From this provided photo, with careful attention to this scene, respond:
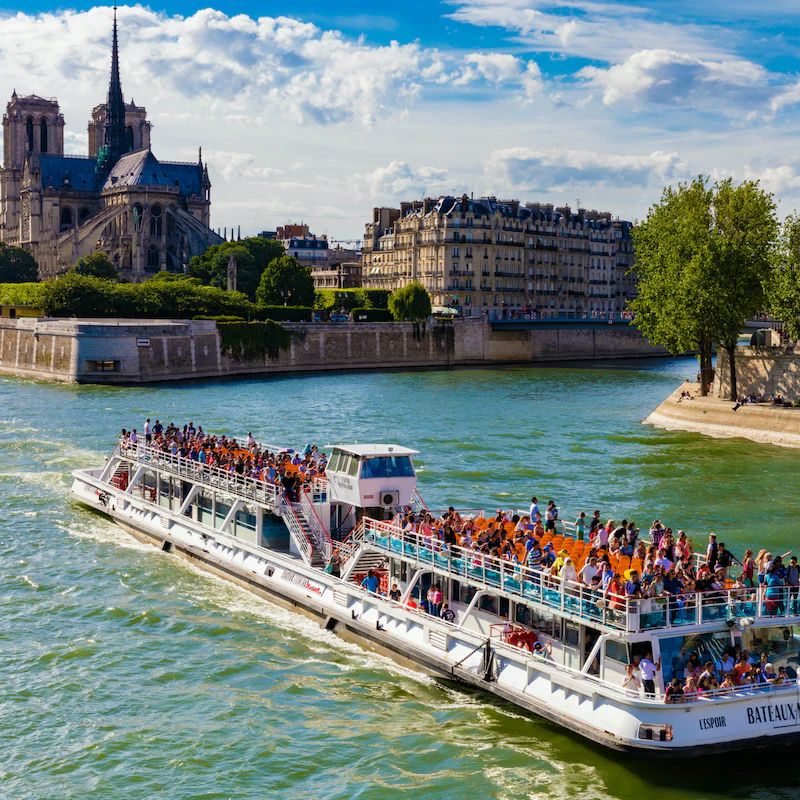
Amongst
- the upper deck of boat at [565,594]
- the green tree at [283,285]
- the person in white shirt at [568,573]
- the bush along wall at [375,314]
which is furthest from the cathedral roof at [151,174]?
the person in white shirt at [568,573]

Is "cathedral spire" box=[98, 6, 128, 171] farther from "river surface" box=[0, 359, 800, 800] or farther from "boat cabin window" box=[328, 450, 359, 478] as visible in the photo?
"boat cabin window" box=[328, 450, 359, 478]

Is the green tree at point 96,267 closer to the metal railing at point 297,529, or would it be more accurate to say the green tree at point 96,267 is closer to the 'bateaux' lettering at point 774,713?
the metal railing at point 297,529

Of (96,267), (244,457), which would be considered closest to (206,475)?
(244,457)

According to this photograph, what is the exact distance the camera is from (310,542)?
82.1 ft

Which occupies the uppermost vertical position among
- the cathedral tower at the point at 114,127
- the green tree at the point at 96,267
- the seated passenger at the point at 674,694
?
the cathedral tower at the point at 114,127

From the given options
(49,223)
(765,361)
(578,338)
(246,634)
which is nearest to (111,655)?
(246,634)

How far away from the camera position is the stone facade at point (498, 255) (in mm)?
122062

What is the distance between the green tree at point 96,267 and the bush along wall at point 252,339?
4300 cm

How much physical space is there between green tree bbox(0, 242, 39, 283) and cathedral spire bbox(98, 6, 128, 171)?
76.4ft

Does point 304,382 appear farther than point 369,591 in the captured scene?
Yes

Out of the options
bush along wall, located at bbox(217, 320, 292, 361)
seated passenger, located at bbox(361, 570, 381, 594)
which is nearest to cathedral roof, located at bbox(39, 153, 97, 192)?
bush along wall, located at bbox(217, 320, 292, 361)

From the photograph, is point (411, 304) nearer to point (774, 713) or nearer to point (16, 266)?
point (16, 266)

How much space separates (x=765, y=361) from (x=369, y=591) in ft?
124

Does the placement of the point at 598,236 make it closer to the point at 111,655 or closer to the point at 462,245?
the point at 462,245
